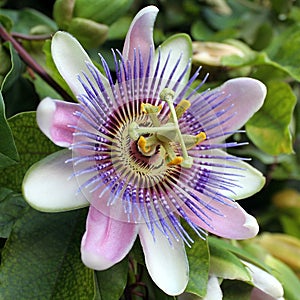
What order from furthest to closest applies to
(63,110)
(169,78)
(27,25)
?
(27,25) < (169,78) < (63,110)

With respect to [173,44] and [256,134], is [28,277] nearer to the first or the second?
[173,44]

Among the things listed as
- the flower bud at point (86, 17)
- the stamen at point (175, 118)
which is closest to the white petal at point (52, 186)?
the stamen at point (175, 118)

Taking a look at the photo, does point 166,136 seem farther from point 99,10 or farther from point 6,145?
point 99,10

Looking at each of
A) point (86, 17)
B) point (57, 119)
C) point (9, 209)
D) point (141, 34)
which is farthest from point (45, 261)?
point (86, 17)

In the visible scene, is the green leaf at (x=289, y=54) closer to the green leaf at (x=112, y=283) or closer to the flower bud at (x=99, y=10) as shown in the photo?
the flower bud at (x=99, y=10)

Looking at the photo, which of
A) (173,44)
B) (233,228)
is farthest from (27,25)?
(233,228)
